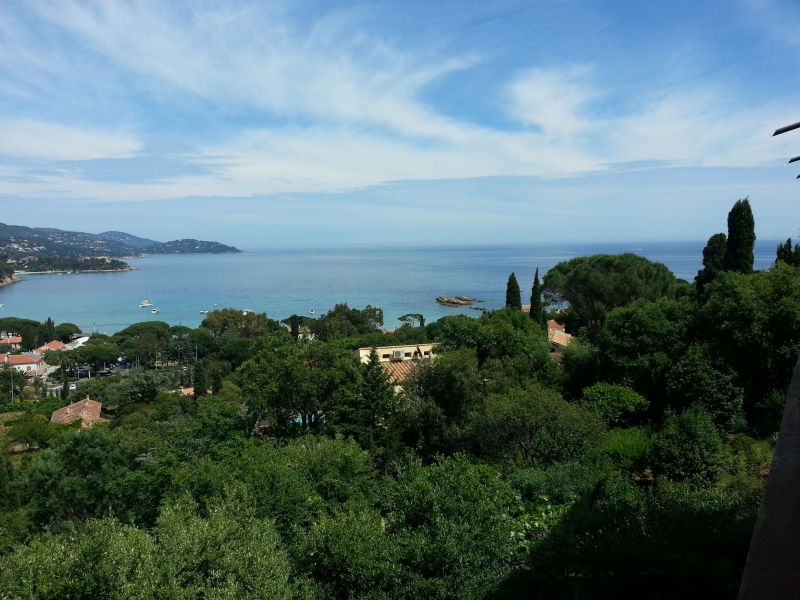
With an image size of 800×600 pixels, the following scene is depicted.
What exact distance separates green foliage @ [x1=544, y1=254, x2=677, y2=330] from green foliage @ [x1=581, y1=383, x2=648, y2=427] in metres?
13.1

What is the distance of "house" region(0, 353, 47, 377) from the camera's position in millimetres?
52250

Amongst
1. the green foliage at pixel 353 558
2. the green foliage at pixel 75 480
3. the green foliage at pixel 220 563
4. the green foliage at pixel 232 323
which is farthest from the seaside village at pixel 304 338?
the green foliage at pixel 232 323

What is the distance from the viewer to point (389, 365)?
72.6 ft

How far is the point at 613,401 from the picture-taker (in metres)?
13.8

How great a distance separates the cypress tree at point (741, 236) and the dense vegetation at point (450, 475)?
192 inches

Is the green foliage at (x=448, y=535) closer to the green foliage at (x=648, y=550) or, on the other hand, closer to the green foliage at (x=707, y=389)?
the green foliage at (x=648, y=550)

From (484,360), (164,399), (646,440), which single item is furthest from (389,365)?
(164,399)

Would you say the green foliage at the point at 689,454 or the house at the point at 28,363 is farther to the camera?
the house at the point at 28,363

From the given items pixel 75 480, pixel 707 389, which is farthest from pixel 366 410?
pixel 707 389

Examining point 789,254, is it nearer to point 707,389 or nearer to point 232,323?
point 707,389

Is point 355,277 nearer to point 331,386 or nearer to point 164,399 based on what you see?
point 164,399

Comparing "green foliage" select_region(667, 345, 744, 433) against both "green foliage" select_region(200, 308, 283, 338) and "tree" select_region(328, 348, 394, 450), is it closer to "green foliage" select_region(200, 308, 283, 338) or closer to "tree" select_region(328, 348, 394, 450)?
"tree" select_region(328, 348, 394, 450)

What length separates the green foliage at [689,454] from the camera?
9.62 meters

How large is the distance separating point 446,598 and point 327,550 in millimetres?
1477
